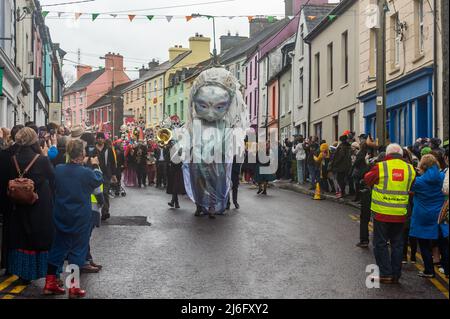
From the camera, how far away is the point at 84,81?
9038cm

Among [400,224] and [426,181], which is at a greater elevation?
[426,181]

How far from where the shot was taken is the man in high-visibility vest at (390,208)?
8.48m

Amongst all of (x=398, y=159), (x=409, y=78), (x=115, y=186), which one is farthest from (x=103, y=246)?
(x=409, y=78)

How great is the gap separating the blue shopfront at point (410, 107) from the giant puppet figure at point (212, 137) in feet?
18.8

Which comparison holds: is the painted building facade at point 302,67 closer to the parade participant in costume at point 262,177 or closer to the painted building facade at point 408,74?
the painted building facade at point 408,74

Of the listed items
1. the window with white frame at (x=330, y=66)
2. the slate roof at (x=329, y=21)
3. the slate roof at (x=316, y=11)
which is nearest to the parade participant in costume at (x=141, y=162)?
the window with white frame at (x=330, y=66)

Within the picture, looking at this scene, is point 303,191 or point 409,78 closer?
point 409,78

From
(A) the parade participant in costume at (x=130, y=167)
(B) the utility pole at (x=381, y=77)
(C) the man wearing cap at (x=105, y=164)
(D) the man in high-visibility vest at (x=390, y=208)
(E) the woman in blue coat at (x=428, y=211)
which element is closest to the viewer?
(D) the man in high-visibility vest at (x=390, y=208)

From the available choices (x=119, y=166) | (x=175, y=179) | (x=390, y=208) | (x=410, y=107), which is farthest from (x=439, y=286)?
(x=410, y=107)

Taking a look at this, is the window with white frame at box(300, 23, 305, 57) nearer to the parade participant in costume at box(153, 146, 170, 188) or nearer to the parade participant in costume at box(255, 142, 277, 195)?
the parade participant in costume at box(153, 146, 170, 188)

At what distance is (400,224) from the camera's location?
28.1ft

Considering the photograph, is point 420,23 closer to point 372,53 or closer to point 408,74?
point 408,74
